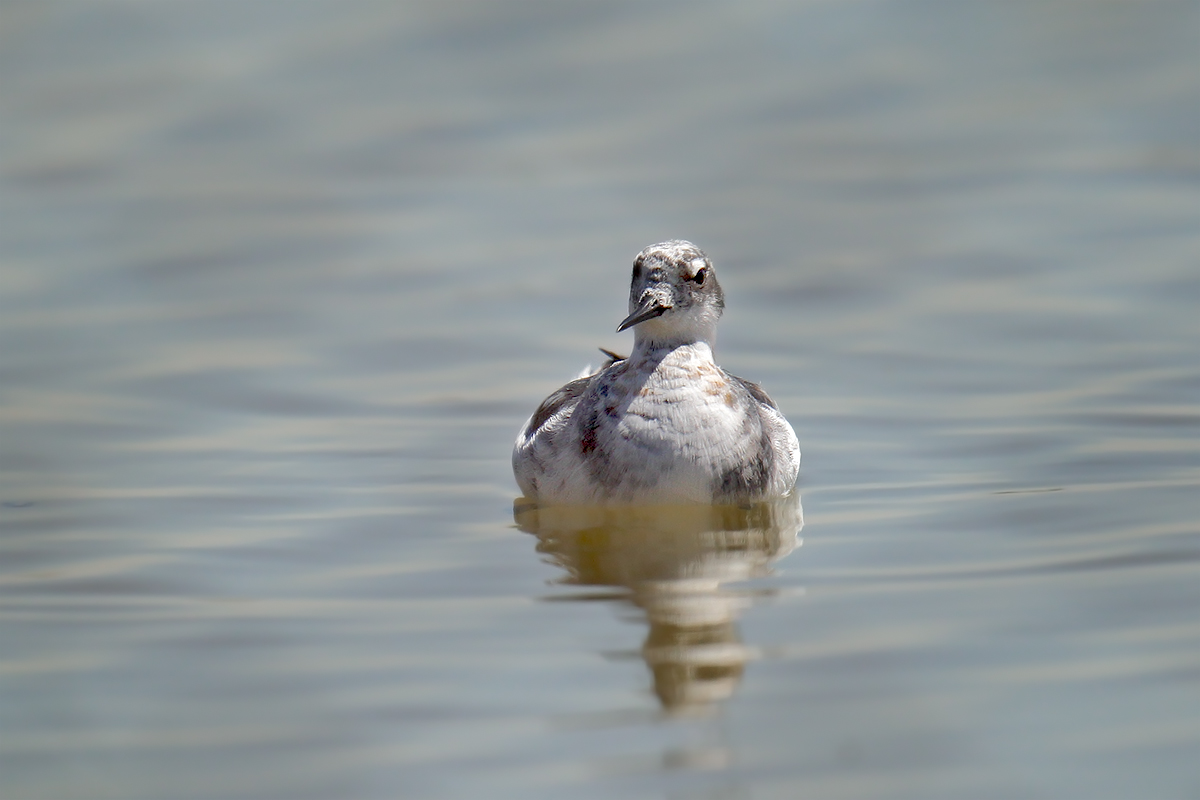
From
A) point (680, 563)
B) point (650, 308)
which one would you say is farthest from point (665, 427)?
point (680, 563)

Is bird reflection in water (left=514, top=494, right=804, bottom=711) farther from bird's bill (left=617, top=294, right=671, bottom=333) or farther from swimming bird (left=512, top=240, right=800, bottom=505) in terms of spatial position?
bird's bill (left=617, top=294, right=671, bottom=333)

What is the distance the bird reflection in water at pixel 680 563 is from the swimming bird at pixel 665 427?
3.6 inches

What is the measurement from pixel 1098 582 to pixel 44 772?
2.97 metres

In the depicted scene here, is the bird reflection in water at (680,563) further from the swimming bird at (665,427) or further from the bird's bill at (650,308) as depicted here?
the bird's bill at (650,308)

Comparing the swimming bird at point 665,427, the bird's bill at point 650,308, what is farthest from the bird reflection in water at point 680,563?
the bird's bill at point 650,308

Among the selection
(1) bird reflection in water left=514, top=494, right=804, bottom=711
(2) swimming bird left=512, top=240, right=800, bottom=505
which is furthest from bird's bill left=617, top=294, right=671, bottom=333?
(1) bird reflection in water left=514, top=494, right=804, bottom=711

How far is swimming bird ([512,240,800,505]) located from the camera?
5.47 m

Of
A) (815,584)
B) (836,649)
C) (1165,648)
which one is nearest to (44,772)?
(836,649)

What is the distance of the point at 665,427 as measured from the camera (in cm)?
554

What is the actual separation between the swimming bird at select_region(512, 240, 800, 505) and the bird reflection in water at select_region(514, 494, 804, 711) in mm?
91

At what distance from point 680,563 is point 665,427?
767mm

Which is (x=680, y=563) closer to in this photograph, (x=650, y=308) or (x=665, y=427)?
(x=665, y=427)

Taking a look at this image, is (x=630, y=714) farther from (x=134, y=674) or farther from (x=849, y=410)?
(x=849, y=410)

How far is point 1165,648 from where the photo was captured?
3865 mm
